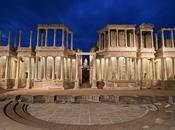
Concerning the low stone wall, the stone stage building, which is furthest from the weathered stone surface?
the stone stage building

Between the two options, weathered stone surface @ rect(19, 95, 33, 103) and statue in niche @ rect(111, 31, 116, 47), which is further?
statue in niche @ rect(111, 31, 116, 47)

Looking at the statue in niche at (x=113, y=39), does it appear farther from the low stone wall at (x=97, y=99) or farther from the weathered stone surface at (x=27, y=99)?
the weathered stone surface at (x=27, y=99)

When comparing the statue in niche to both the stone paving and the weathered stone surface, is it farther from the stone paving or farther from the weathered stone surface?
the stone paving

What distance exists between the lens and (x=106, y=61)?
93.0ft

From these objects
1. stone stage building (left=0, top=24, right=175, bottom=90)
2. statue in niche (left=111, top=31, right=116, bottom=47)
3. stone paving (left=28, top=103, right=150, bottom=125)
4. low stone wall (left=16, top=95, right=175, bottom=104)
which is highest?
statue in niche (left=111, top=31, right=116, bottom=47)

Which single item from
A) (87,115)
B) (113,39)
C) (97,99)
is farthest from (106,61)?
(87,115)

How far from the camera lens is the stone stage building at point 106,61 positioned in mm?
26359

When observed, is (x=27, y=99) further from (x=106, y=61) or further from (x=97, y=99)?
(x=106, y=61)

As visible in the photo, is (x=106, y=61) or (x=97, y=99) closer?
(x=97, y=99)

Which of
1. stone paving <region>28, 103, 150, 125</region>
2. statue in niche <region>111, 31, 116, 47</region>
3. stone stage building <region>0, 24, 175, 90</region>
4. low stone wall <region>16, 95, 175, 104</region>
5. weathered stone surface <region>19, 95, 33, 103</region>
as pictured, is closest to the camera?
stone paving <region>28, 103, 150, 125</region>

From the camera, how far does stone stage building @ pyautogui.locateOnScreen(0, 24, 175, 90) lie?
26.4 metres

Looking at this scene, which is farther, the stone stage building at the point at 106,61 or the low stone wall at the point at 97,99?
the stone stage building at the point at 106,61

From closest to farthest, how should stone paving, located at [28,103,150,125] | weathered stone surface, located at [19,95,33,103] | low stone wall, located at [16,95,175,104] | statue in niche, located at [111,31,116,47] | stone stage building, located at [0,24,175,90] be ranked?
1. stone paving, located at [28,103,150,125]
2. low stone wall, located at [16,95,175,104]
3. weathered stone surface, located at [19,95,33,103]
4. stone stage building, located at [0,24,175,90]
5. statue in niche, located at [111,31,116,47]

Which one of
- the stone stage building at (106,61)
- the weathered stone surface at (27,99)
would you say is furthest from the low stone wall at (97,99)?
the stone stage building at (106,61)
